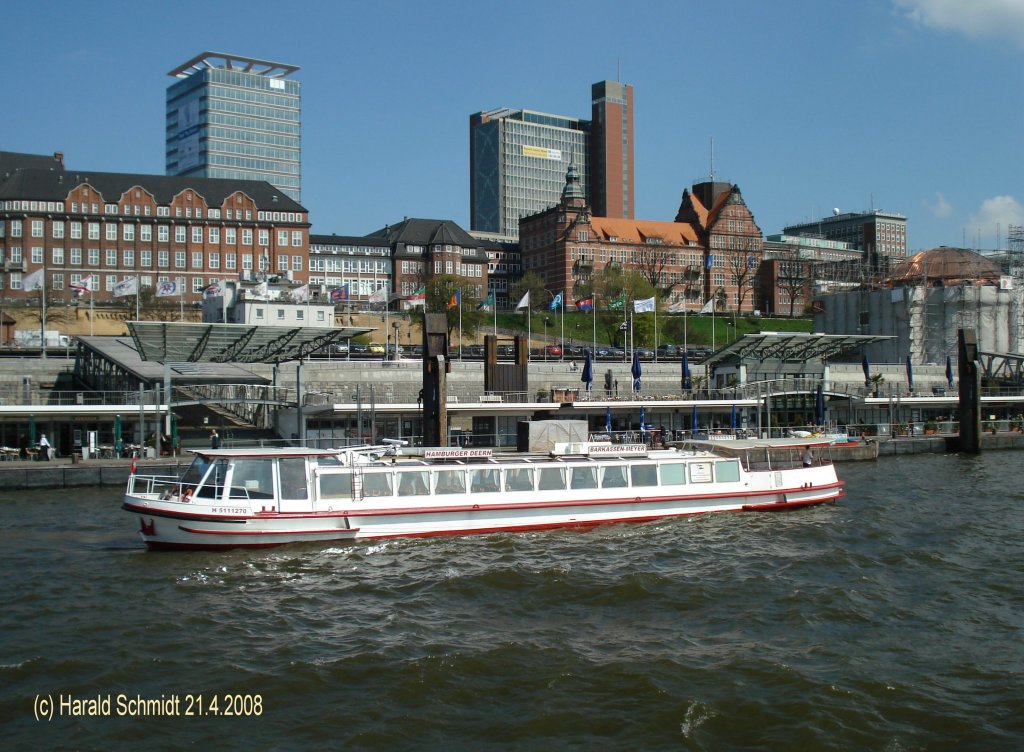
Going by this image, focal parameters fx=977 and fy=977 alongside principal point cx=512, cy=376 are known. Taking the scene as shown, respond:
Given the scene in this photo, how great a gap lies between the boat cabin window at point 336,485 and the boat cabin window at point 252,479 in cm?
170

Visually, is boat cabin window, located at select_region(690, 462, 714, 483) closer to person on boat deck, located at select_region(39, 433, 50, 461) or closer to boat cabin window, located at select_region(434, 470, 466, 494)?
boat cabin window, located at select_region(434, 470, 466, 494)

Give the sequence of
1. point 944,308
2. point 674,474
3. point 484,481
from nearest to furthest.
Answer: point 484,481 → point 674,474 → point 944,308

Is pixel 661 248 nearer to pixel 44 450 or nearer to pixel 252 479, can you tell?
pixel 44 450

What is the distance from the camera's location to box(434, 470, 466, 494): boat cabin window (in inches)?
1300

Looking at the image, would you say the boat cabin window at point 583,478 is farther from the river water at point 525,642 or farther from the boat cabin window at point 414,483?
the boat cabin window at point 414,483

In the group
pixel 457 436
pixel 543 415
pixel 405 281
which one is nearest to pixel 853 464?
pixel 543 415

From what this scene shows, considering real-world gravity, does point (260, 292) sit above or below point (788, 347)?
above

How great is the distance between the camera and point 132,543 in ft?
102

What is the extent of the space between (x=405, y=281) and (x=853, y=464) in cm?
10001

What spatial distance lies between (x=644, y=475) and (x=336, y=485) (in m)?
11.4

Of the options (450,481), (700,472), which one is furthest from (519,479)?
(700,472)

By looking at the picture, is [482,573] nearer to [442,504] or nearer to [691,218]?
[442,504]

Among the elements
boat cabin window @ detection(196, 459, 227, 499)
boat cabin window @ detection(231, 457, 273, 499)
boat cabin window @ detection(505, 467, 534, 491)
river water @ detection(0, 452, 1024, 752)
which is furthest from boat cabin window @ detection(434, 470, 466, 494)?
boat cabin window @ detection(196, 459, 227, 499)

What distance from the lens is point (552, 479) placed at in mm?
34219
